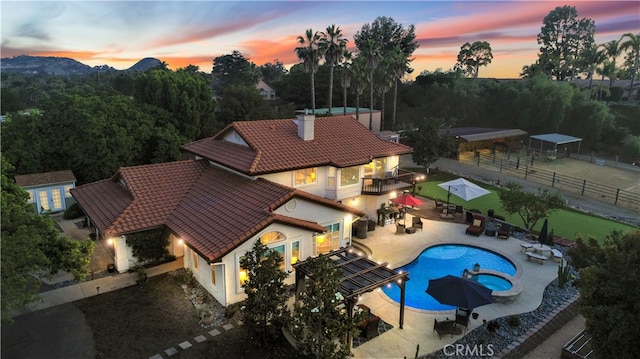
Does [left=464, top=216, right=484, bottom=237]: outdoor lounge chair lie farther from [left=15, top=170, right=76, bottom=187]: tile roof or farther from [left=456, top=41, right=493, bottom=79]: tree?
[left=456, top=41, right=493, bottom=79]: tree

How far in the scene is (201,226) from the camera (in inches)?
688

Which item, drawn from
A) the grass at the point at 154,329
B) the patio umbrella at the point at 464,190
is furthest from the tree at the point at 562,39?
the grass at the point at 154,329

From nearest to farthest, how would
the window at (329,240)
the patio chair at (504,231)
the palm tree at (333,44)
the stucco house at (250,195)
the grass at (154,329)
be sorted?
the grass at (154,329)
the stucco house at (250,195)
the window at (329,240)
the patio chair at (504,231)
the palm tree at (333,44)

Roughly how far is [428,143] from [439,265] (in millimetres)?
19285

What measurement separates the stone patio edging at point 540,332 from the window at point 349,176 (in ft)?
40.9

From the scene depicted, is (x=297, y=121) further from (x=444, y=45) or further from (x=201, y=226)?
(x=444, y=45)

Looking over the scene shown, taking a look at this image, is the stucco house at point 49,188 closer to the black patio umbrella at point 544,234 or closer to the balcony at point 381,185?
the balcony at point 381,185

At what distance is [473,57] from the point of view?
8619 centimetres

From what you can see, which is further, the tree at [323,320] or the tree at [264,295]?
the tree at [264,295]

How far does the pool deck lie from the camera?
45.8 ft

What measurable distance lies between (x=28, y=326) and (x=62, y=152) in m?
19.0

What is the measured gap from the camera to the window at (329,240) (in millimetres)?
20291

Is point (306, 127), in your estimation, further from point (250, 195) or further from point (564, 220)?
point (564, 220)

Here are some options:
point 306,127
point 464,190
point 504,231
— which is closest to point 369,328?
point 306,127
